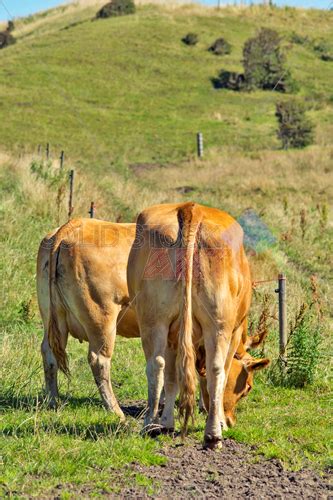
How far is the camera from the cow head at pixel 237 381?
21.8 feet

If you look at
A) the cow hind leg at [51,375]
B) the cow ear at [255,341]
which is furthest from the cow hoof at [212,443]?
the cow hind leg at [51,375]

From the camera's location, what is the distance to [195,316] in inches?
231

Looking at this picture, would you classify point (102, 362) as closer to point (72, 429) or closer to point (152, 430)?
point (72, 429)

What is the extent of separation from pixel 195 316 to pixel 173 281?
32 cm

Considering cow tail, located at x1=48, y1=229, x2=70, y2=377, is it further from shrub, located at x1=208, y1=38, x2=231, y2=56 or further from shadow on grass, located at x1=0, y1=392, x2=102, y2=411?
shrub, located at x1=208, y1=38, x2=231, y2=56

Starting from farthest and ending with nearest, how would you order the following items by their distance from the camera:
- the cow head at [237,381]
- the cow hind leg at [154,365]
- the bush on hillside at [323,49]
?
the bush on hillside at [323,49] → the cow head at [237,381] → the cow hind leg at [154,365]

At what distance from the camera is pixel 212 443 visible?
584 cm

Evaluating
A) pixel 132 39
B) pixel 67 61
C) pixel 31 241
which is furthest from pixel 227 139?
pixel 31 241

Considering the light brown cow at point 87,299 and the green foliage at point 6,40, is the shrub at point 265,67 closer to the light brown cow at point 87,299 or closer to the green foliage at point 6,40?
the green foliage at point 6,40

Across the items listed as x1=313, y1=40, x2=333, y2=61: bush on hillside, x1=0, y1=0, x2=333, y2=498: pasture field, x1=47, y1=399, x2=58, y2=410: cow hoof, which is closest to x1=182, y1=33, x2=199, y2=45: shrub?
x1=0, y1=0, x2=333, y2=498: pasture field

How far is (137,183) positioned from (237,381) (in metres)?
17.5

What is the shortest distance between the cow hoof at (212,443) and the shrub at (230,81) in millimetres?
40745

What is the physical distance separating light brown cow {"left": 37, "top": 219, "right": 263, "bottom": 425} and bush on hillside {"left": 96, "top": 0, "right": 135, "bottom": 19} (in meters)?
57.8

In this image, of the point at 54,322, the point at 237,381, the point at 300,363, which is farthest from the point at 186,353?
the point at 300,363
